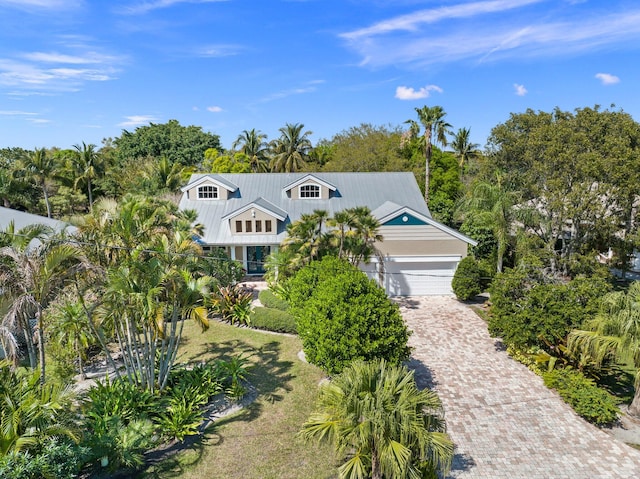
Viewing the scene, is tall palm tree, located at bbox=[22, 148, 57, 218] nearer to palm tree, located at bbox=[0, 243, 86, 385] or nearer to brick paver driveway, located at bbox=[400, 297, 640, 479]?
palm tree, located at bbox=[0, 243, 86, 385]

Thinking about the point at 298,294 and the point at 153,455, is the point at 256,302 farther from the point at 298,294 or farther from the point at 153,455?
the point at 153,455

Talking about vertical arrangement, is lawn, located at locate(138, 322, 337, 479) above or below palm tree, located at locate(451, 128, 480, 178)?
below

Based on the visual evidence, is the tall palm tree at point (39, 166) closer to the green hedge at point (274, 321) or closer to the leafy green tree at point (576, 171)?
the green hedge at point (274, 321)

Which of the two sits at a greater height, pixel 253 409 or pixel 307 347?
pixel 307 347

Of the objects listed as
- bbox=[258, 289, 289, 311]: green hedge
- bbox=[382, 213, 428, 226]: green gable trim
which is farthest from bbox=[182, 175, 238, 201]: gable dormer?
bbox=[382, 213, 428, 226]: green gable trim

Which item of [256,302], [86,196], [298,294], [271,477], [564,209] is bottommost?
[271,477]

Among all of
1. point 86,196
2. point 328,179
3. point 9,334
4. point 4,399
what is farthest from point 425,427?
point 86,196

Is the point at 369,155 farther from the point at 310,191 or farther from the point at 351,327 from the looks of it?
the point at 351,327

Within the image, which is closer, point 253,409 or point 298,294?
point 253,409

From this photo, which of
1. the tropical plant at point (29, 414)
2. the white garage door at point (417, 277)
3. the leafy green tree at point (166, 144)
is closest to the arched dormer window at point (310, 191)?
the white garage door at point (417, 277)
